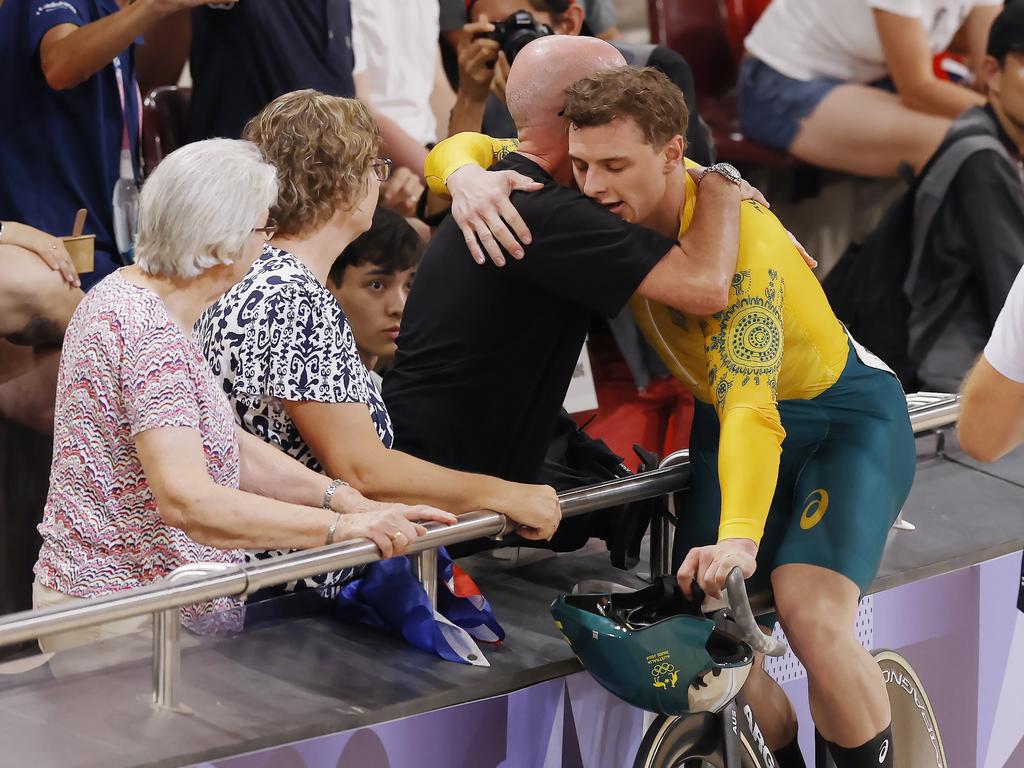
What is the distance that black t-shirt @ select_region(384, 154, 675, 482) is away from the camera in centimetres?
269

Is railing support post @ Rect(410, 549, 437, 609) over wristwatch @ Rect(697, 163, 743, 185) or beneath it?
beneath

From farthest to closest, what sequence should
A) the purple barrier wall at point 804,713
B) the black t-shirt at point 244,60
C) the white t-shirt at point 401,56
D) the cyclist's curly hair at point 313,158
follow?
the white t-shirt at point 401,56 → the black t-shirt at point 244,60 → the cyclist's curly hair at point 313,158 → the purple barrier wall at point 804,713

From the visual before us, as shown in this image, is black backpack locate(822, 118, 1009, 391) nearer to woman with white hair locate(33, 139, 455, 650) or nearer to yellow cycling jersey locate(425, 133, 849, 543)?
yellow cycling jersey locate(425, 133, 849, 543)

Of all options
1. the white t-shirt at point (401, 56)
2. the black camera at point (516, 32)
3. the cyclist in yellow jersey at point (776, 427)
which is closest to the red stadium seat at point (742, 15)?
the white t-shirt at point (401, 56)

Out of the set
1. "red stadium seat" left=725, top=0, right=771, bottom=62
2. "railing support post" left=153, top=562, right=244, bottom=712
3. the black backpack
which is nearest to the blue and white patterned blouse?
"railing support post" left=153, top=562, right=244, bottom=712

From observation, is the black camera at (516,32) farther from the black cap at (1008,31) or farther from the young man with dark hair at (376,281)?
the black cap at (1008,31)

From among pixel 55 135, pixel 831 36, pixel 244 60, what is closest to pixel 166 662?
pixel 55 135

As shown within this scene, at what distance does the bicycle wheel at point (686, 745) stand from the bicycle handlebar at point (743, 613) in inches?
13.2

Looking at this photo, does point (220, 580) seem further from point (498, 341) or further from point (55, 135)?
point (55, 135)

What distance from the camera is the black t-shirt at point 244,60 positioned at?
3836 millimetres

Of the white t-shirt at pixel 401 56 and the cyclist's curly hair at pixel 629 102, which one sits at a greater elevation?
the cyclist's curly hair at pixel 629 102

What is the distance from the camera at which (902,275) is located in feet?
16.5

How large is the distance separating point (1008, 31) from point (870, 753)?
9.92ft

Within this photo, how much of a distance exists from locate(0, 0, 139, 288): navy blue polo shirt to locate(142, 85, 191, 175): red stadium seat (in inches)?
13.1
